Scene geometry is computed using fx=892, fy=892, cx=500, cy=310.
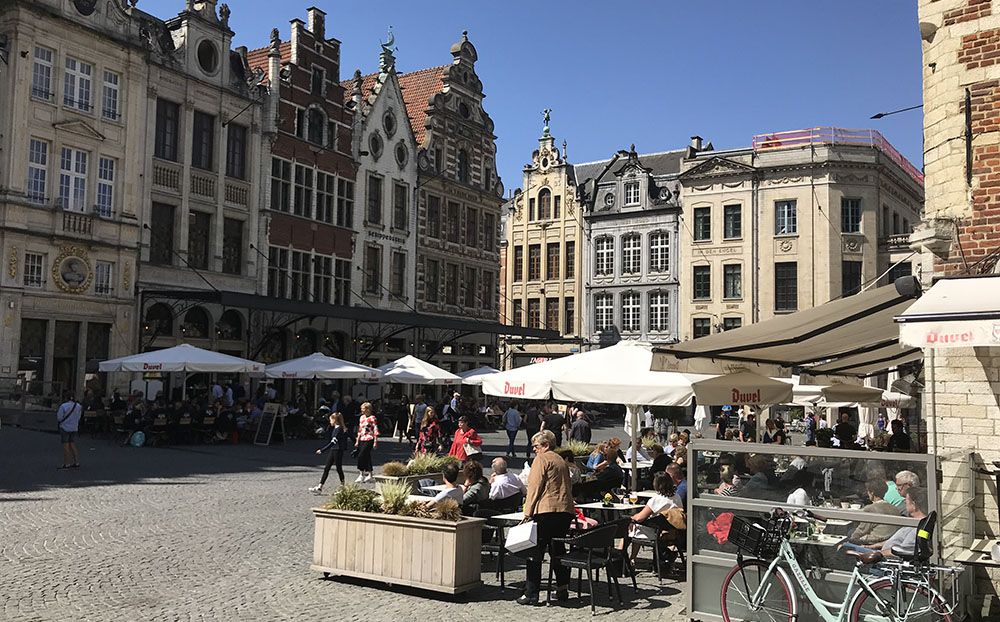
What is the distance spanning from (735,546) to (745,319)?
40.0 meters

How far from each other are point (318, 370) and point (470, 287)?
2029 cm

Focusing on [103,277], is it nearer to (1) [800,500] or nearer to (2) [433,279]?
(2) [433,279]

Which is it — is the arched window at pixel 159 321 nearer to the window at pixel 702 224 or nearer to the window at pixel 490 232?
the window at pixel 490 232

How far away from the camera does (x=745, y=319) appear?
46.1m

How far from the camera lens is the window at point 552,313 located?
2077 inches

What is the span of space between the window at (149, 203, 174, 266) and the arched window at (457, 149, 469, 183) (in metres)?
16.9

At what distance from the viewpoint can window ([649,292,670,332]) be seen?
1914 inches

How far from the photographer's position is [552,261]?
53125 mm

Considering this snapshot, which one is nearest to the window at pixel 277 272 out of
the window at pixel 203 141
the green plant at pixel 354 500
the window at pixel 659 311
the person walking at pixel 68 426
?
the window at pixel 203 141

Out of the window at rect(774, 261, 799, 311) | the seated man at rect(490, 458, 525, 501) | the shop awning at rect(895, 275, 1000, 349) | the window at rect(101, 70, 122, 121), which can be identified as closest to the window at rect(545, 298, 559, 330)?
→ the window at rect(774, 261, 799, 311)

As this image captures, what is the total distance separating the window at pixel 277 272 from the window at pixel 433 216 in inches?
364

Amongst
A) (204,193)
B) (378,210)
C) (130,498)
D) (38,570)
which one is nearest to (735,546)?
(38,570)

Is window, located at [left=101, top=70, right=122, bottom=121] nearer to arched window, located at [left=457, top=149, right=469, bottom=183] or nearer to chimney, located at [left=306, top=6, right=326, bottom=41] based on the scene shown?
chimney, located at [left=306, top=6, right=326, bottom=41]

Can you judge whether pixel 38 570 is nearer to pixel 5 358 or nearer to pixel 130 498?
pixel 130 498
